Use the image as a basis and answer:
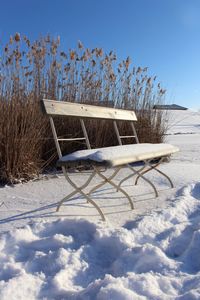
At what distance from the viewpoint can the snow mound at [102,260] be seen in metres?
1.23

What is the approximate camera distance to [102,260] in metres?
1.52

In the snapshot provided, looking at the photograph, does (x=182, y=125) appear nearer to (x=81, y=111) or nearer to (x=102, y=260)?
(x=81, y=111)

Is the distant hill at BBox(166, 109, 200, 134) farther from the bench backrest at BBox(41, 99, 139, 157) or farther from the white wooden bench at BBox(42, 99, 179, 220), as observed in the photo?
the white wooden bench at BBox(42, 99, 179, 220)

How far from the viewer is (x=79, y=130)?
154 inches

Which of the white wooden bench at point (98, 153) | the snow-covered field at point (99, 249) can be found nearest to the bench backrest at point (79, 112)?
the white wooden bench at point (98, 153)

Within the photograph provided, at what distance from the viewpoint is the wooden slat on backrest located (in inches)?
90.8

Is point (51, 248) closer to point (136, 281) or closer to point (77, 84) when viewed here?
point (136, 281)

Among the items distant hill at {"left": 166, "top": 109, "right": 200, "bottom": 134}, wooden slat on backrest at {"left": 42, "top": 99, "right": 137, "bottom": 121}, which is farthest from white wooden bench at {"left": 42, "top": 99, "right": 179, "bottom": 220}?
distant hill at {"left": 166, "top": 109, "right": 200, "bottom": 134}

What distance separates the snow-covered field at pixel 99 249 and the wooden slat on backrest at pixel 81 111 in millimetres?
637

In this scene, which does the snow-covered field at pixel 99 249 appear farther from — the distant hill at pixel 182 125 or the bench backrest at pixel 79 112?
the distant hill at pixel 182 125

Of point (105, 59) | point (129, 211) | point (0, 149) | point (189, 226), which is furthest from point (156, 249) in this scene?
point (105, 59)

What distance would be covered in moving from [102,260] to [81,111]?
1444mm

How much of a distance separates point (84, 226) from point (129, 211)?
0.51 m

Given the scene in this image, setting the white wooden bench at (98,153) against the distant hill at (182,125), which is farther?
the distant hill at (182,125)
